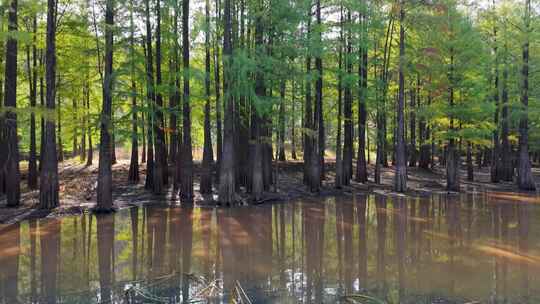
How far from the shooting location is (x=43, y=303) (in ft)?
23.3

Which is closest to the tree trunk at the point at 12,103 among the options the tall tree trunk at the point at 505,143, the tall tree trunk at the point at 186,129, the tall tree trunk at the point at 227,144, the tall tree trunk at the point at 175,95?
the tall tree trunk at the point at 175,95

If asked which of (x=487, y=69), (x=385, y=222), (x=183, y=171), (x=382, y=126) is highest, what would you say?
(x=487, y=69)

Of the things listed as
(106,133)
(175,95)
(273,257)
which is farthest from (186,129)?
(273,257)

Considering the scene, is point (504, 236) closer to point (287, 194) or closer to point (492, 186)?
point (287, 194)

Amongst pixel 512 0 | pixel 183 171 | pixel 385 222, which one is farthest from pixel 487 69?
pixel 183 171

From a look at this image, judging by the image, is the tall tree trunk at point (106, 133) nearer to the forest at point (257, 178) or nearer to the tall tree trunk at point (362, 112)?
the forest at point (257, 178)

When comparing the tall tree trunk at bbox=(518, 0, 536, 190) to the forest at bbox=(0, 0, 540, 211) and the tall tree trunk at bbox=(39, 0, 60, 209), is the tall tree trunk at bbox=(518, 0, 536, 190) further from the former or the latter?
the tall tree trunk at bbox=(39, 0, 60, 209)

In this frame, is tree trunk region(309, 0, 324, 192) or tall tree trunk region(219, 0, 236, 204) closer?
tall tree trunk region(219, 0, 236, 204)

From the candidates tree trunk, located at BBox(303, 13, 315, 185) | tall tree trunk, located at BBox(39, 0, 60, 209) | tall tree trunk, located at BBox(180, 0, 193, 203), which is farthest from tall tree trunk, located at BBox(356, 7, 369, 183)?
tall tree trunk, located at BBox(39, 0, 60, 209)

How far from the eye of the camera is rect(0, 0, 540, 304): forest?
8578 millimetres

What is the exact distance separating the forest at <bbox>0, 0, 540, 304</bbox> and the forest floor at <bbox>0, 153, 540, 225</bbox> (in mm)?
161

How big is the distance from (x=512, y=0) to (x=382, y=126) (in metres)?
11.3

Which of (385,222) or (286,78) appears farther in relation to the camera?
(286,78)

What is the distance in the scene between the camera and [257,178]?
778 inches
